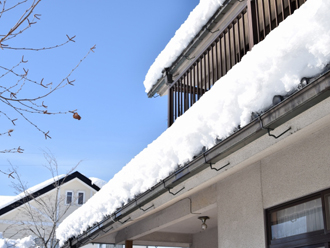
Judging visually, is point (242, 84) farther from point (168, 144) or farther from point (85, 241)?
point (85, 241)

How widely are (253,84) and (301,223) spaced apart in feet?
5.09

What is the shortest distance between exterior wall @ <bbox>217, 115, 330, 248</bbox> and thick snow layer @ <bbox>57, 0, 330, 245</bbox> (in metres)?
0.85

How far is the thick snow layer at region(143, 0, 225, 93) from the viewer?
5739 mm


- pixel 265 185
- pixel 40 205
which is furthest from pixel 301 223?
pixel 40 205

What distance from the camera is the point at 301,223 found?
359 cm

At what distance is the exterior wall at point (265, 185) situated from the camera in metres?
3.40

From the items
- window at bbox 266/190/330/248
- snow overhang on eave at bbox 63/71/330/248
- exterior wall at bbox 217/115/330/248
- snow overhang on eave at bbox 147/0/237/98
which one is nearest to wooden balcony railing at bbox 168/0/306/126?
snow overhang on eave at bbox 147/0/237/98

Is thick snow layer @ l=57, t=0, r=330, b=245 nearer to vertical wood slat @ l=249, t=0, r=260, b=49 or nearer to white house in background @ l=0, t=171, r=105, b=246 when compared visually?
vertical wood slat @ l=249, t=0, r=260, b=49

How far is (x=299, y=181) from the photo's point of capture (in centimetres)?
358

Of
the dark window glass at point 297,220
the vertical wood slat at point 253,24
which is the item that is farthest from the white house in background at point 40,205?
the dark window glass at point 297,220

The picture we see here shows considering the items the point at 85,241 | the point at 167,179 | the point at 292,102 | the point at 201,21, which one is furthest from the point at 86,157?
the point at 292,102

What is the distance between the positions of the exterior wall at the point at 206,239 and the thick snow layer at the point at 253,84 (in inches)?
154

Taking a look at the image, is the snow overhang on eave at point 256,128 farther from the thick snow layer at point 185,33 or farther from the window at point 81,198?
the window at point 81,198

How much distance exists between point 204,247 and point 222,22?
15.2ft
